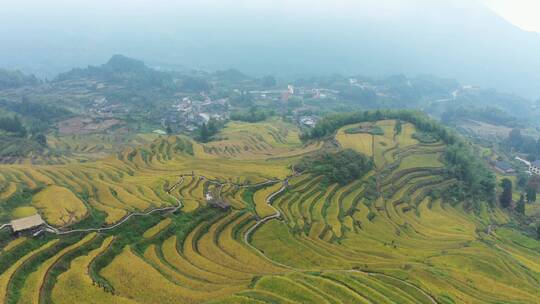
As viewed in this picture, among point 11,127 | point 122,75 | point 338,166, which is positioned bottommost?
point 11,127

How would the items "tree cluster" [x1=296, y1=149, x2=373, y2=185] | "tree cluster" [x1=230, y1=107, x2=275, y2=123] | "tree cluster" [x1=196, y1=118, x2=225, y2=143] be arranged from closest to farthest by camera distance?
"tree cluster" [x1=296, y1=149, x2=373, y2=185] < "tree cluster" [x1=196, y1=118, x2=225, y2=143] < "tree cluster" [x1=230, y1=107, x2=275, y2=123]

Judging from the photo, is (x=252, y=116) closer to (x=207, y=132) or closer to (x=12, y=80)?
(x=207, y=132)

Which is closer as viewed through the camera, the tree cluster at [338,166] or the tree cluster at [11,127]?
the tree cluster at [338,166]

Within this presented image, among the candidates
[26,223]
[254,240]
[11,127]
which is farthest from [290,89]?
[26,223]

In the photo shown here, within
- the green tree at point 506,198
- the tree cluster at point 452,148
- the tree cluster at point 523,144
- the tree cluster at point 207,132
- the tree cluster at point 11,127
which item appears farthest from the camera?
the tree cluster at point 523,144

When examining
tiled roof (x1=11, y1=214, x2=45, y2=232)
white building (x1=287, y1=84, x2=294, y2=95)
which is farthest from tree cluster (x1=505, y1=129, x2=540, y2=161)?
tiled roof (x1=11, y1=214, x2=45, y2=232)

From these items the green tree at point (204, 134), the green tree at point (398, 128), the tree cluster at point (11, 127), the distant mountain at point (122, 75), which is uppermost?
the distant mountain at point (122, 75)

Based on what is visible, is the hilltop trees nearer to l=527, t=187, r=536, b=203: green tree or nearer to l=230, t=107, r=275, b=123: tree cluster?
l=230, t=107, r=275, b=123: tree cluster

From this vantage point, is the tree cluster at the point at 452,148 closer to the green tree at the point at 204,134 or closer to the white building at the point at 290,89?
the green tree at the point at 204,134

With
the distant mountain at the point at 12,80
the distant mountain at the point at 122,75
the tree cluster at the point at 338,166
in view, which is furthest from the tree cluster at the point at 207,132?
the distant mountain at the point at 12,80
